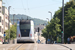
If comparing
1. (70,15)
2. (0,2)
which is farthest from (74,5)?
(0,2)

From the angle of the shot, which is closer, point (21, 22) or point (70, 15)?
point (21, 22)

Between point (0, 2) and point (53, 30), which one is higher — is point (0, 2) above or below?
above

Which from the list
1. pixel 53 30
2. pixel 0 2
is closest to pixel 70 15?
pixel 53 30

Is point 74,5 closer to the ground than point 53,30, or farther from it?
farther from it

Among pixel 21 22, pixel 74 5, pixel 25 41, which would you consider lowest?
pixel 25 41

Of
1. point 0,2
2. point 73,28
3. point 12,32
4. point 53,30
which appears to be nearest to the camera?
point 73,28

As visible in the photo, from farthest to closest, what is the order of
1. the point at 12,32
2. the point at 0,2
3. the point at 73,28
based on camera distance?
the point at 12,32, the point at 0,2, the point at 73,28

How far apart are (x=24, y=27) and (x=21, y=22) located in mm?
1083

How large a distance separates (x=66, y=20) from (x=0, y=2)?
34012 millimetres

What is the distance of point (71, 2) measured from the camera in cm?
7744

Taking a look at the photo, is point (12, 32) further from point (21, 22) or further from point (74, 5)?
point (21, 22)

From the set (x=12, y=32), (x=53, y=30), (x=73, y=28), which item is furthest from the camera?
(x=12, y=32)

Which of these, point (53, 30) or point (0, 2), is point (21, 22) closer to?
point (53, 30)

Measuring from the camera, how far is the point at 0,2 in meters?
93.5
